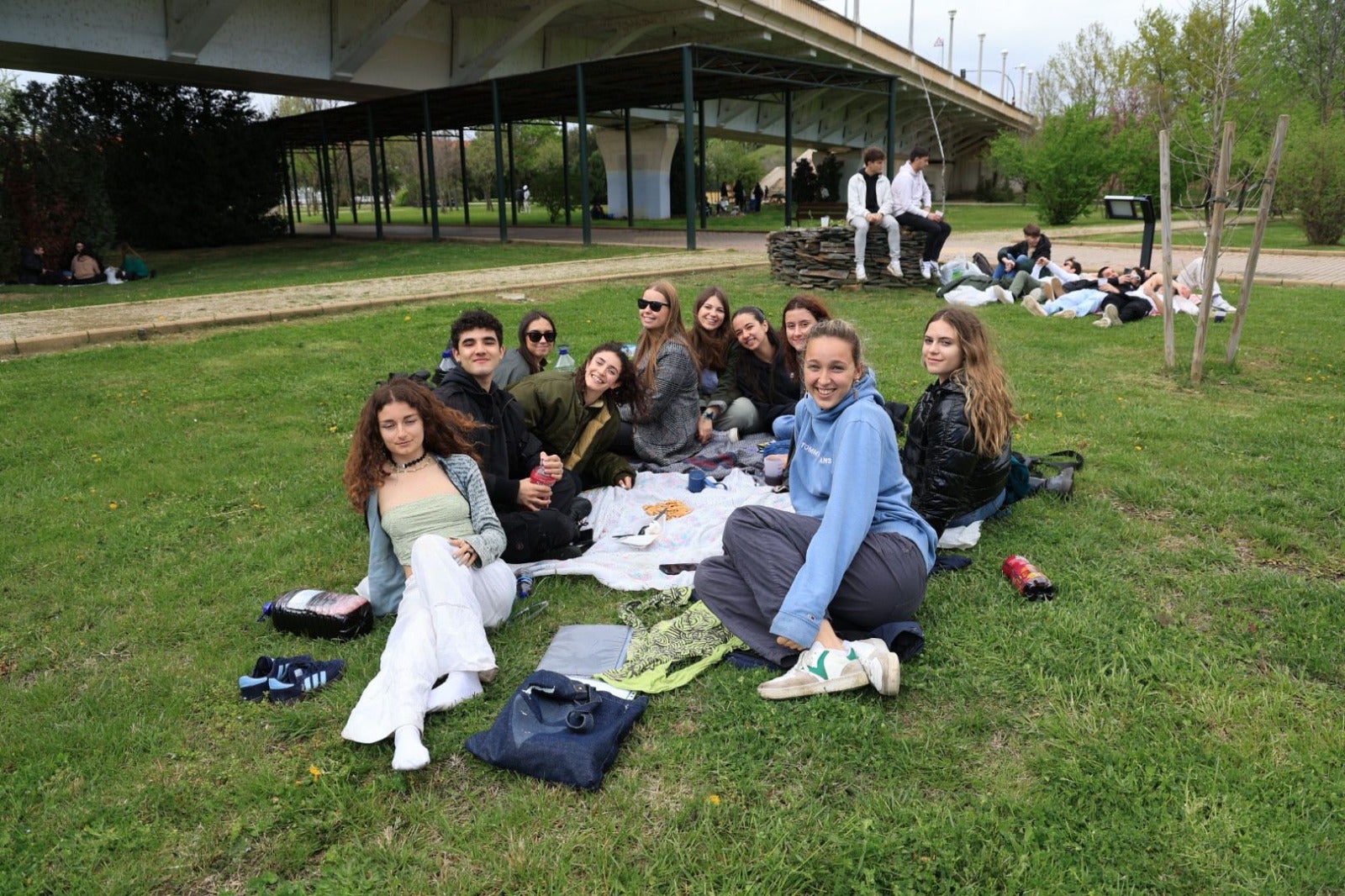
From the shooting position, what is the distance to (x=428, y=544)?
3.43 metres

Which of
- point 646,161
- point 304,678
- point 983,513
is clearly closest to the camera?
point 304,678

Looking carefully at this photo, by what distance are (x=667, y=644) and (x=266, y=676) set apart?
1501mm

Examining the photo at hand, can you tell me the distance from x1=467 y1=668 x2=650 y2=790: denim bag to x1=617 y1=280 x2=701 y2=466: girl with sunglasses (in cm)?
297

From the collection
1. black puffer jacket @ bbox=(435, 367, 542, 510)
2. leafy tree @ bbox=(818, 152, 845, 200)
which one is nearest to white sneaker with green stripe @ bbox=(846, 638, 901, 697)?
black puffer jacket @ bbox=(435, 367, 542, 510)

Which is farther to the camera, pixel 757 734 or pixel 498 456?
pixel 498 456

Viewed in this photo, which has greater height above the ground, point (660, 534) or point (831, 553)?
point (831, 553)

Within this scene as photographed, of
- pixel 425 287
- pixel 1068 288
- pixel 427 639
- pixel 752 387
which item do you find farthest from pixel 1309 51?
pixel 427 639

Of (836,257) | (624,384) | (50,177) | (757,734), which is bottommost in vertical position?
(757,734)

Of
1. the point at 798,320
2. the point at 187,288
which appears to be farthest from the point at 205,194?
the point at 798,320

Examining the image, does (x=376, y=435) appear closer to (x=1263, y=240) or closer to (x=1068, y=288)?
(x=1068, y=288)

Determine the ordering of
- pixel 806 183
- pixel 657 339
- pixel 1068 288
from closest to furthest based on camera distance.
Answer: pixel 657 339, pixel 1068 288, pixel 806 183

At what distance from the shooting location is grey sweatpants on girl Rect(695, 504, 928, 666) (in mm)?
3314

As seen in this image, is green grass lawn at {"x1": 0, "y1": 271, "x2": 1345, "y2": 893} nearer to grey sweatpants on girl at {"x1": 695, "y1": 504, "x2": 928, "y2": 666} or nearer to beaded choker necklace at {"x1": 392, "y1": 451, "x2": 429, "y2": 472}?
grey sweatpants on girl at {"x1": 695, "y1": 504, "x2": 928, "y2": 666}

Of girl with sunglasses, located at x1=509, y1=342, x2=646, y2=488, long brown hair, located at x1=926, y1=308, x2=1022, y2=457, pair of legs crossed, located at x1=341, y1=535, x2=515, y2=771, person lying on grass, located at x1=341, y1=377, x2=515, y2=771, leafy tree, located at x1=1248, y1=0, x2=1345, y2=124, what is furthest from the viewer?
leafy tree, located at x1=1248, y1=0, x2=1345, y2=124
